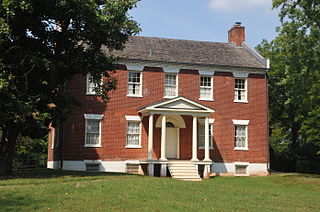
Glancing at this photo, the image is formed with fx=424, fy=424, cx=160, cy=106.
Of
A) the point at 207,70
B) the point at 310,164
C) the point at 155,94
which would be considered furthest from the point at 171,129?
the point at 310,164

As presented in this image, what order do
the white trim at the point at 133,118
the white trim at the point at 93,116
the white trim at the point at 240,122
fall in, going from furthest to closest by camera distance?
1. the white trim at the point at 240,122
2. the white trim at the point at 133,118
3. the white trim at the point at 93,116

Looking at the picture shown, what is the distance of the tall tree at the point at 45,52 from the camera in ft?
60.7

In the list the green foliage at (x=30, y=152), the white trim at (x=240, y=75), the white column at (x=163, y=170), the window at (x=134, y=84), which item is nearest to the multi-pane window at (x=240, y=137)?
the white trim at (x=240, y=75)

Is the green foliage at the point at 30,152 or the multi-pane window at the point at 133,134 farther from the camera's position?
the green foliage at the point at 30,152

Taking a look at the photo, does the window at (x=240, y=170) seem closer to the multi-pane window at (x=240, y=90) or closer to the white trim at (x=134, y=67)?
the multi-pane window at (x=240, y=90)

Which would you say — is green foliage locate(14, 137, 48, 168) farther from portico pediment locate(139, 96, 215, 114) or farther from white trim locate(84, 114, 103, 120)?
portico pediment locate(139, 96, 215, 114)

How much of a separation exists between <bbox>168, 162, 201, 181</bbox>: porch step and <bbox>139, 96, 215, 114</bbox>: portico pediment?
10.8ft

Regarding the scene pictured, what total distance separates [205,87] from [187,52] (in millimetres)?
2995

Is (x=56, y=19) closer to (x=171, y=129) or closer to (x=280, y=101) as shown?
(x=171, y=129)

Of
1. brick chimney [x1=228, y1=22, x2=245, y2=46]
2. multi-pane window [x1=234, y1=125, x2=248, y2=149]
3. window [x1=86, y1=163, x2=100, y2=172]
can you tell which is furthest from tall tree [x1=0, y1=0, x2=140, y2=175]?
brick chimney [x1=228, y1=22, x2=245, y2=46]

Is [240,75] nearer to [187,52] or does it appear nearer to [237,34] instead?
[187,52]

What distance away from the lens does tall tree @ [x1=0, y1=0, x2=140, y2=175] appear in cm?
1852

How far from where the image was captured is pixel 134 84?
28438 millimetres

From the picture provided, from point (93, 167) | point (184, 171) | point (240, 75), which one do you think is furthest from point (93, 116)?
point (240, 75)
